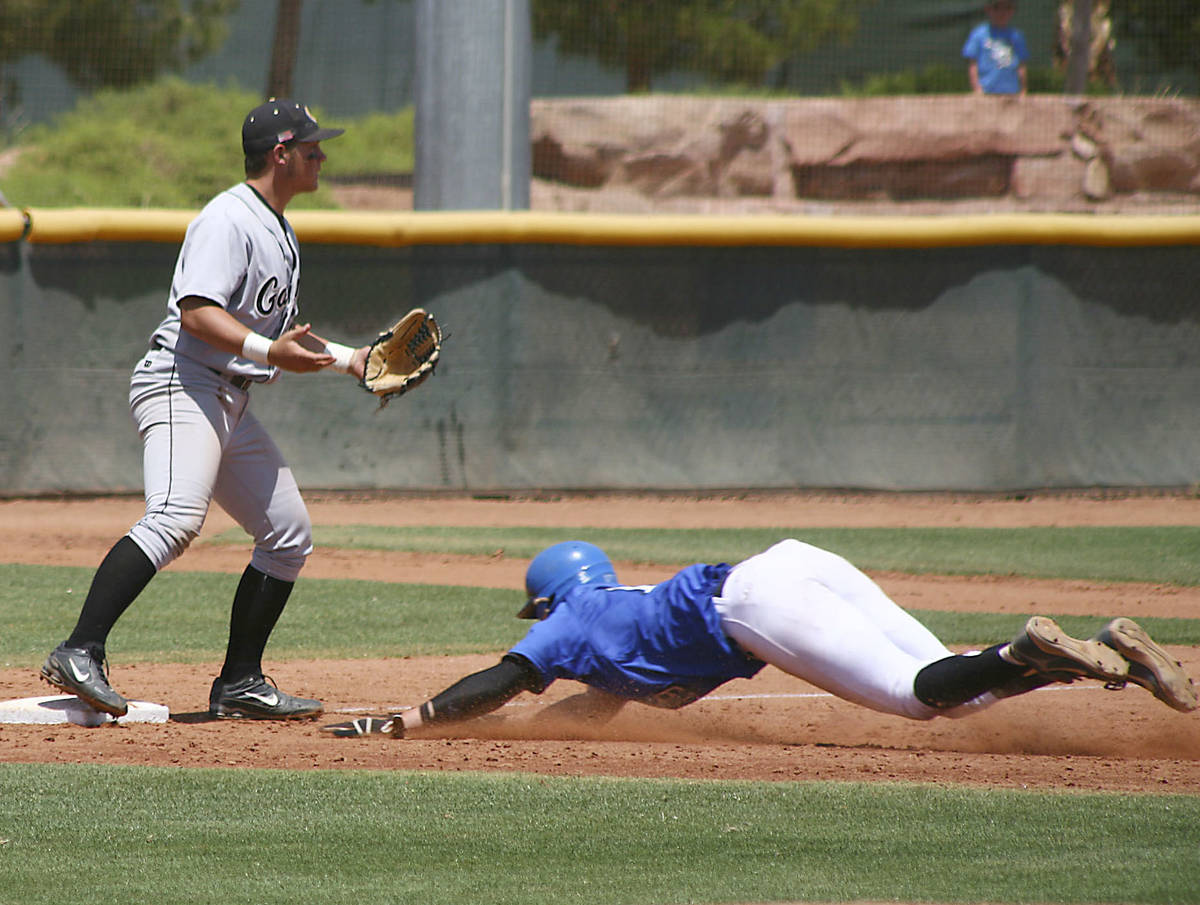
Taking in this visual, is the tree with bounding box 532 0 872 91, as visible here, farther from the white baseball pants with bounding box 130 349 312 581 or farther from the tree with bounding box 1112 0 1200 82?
the white baseball pants with bounding box 130 349 312 581

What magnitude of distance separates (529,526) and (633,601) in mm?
5349

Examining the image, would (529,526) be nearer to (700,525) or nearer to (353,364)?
(700,525)

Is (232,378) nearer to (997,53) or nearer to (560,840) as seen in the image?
(560,840)

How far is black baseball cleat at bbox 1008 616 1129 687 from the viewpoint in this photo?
11.4 feet

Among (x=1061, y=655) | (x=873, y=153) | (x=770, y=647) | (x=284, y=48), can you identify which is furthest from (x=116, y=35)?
(x=1061, y=655)

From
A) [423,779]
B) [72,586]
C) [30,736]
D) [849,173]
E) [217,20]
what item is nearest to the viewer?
[423,779]

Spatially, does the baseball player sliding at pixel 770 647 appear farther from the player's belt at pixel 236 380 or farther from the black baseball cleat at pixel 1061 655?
the player's belt at pixel 236 380

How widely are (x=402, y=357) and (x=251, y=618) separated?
0.91 metres

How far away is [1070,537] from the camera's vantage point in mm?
9023

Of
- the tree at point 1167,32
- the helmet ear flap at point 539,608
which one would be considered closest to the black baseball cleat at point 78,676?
the helmet ear flap at point 539,608

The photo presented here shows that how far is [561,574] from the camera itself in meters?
4.11

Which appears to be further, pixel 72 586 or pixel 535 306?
pixel 535 306

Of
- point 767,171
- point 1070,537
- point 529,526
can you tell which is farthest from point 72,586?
point 767,171

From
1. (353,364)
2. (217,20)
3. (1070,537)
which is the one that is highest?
(217,20)
